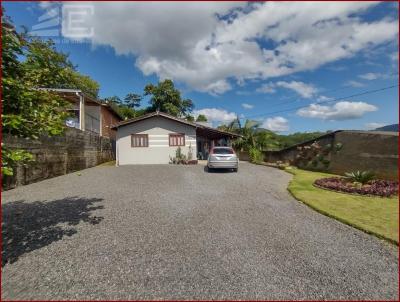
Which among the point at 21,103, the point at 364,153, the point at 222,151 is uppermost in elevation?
the point at 21,103

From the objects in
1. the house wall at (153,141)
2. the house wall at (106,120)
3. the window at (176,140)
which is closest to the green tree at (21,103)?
the house wall at (153,141)

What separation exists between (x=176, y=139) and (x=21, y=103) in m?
18.0

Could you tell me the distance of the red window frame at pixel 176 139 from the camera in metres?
21.5

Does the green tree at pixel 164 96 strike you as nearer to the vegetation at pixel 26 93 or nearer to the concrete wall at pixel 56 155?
the concrete wall at pixel 56 155

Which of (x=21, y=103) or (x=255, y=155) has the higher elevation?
Answer: (x=21, y=103)

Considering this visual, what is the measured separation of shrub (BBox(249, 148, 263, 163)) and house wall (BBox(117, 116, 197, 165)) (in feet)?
19.5

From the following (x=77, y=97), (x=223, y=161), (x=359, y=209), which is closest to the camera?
(x=359, y=209)

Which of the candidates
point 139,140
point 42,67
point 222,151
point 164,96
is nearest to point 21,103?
point 42,67

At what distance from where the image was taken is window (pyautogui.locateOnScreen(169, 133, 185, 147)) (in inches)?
848

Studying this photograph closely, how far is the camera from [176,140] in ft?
70.9

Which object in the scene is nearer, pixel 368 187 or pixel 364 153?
pixel 368 187

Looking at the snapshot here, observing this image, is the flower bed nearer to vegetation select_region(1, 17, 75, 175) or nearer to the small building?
vegetation select_region(1, 17, 75, 175)

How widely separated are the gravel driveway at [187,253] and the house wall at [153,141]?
13.5 metres

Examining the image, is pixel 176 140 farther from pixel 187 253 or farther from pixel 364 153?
pixel 187 253
